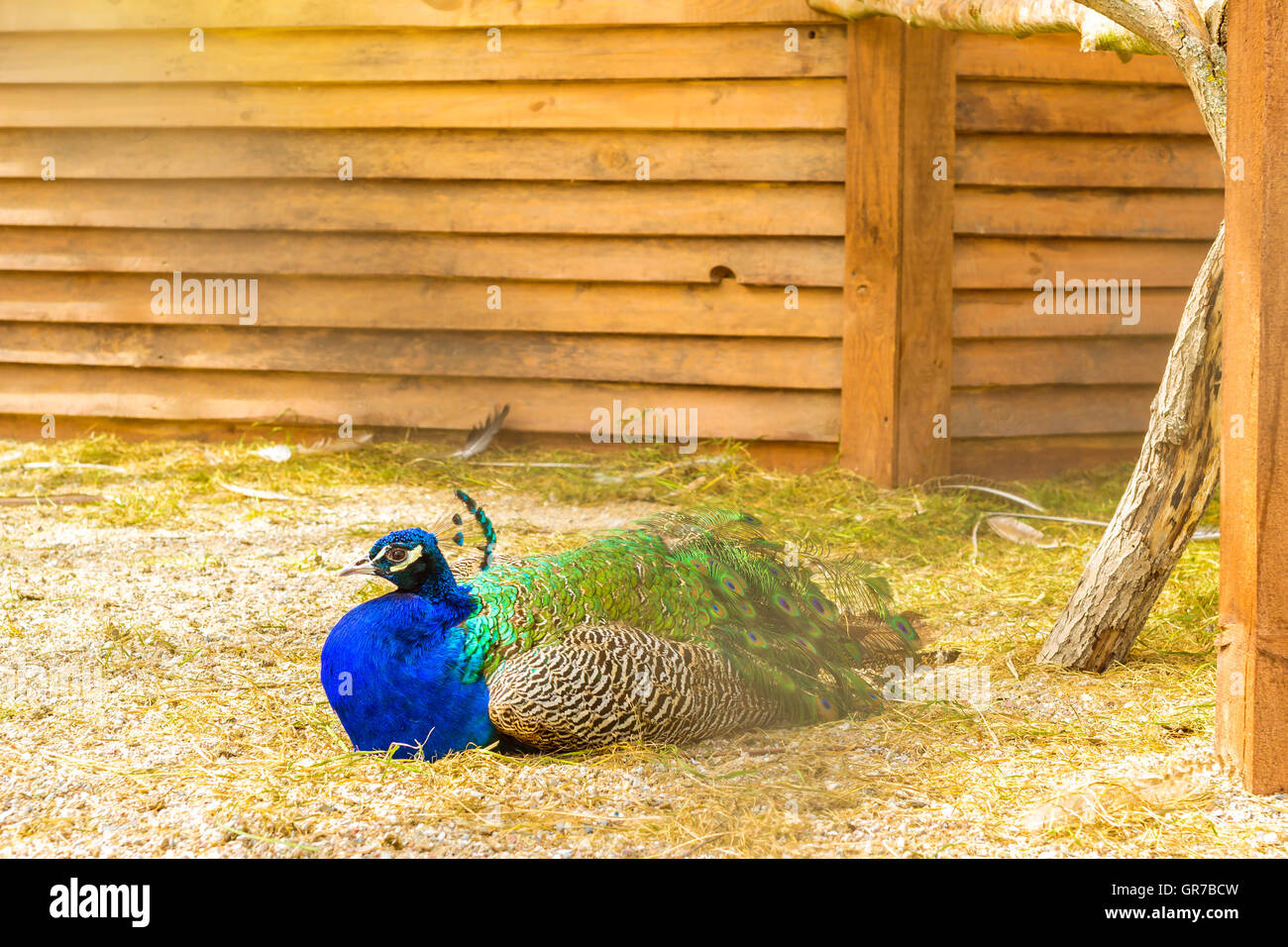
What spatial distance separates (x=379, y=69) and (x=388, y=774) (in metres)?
4.52

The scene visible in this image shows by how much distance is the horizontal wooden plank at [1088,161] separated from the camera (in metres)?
5.89

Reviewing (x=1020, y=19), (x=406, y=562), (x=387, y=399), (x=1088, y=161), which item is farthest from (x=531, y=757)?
(x=1088, y=161)

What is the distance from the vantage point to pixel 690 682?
119 inches

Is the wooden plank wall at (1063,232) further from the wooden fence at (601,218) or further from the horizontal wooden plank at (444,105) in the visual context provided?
the horizontal wooden plank at (444,105)

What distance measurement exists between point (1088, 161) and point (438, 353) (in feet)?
11.5

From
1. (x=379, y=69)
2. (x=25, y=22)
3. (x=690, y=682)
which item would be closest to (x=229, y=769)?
(x=690, y=682)

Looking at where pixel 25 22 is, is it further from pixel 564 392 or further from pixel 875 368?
pixel 875 368

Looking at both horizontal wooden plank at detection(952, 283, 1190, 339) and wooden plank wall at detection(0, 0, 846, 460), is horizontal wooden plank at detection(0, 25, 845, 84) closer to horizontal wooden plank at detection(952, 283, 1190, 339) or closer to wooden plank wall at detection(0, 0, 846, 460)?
wooden plank wall at detection(0, 0, 846, 460)

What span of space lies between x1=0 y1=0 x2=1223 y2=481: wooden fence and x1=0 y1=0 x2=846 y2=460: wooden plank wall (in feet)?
0.05

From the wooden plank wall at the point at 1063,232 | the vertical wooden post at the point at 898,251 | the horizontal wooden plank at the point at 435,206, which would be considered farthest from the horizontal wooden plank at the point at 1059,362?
the horizontal wooden plank at the point at 435,206

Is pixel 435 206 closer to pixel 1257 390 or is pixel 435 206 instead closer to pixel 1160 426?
pixel 1160 426

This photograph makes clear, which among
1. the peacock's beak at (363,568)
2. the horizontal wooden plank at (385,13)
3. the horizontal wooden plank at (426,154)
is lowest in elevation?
the peacock's beak at (363,568)

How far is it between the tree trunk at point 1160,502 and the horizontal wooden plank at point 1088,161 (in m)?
2.72

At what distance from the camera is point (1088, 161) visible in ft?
19.8
